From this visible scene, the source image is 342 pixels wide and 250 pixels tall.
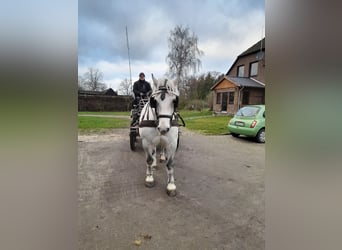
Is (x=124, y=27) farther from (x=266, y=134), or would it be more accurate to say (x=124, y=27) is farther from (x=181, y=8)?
(x=266, y=134)

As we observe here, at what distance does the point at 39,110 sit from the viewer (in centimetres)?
59

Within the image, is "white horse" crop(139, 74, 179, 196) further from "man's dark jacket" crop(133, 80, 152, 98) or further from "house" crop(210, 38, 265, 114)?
"house" crop(210, 38, 265, 114)

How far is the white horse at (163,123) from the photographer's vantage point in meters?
2.13

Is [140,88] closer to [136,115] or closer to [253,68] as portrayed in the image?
[136,115]

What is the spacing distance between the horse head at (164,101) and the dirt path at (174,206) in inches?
33.9

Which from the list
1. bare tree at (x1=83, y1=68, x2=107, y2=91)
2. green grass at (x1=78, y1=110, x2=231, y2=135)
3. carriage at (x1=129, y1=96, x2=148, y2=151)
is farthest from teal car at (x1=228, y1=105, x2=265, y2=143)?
bare tree at (x1=83, y1=68, x2=107, y2=91)

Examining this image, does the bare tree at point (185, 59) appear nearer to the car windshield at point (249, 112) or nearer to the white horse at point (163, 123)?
the car windshield at point (249, 112)

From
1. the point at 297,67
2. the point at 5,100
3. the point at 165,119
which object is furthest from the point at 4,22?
the point at 165,119

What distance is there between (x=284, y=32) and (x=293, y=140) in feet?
1.05

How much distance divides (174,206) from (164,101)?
3.72ft

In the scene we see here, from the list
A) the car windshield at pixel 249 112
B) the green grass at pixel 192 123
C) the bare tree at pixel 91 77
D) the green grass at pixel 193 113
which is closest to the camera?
the bare tree at pixel 91 77

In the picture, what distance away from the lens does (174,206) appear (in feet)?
7.16

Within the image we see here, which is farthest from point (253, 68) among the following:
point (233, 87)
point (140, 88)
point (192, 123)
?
point (140, 88)

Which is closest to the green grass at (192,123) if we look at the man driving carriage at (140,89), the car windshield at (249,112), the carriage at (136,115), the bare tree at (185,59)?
the car windshield at (249,112)
